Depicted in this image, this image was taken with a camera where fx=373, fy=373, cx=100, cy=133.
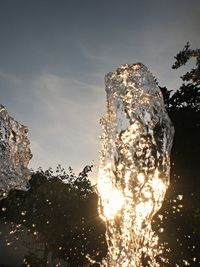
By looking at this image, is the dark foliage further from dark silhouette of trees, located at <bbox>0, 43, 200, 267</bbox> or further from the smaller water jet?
the smaller water jet

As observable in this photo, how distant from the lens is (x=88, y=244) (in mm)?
25750

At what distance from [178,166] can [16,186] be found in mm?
16434

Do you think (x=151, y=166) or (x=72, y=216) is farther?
(x=72, y=216)

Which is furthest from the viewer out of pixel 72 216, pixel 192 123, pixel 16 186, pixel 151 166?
pixel 72 216

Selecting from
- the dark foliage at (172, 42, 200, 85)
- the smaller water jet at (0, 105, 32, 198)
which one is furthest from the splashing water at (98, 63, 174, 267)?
the dark foliage at (172, 42, 200, 85)

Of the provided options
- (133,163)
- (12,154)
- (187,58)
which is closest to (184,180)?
(187,58)

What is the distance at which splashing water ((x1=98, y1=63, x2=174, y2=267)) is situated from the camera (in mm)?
7074

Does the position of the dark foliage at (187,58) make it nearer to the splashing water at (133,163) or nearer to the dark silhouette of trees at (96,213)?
the dark silhouette of trees at (96,213)

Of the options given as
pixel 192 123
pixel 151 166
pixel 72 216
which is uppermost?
pixel 192 123

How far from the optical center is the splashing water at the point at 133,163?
7.07 metres

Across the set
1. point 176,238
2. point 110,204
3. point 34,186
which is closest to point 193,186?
point 176,238

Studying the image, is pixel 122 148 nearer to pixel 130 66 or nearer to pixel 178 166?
pixel 130 66

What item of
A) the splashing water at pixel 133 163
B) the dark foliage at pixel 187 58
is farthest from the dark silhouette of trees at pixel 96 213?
the splashing water at pixel 133 163

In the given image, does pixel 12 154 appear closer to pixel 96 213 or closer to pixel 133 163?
pixel 133 163
